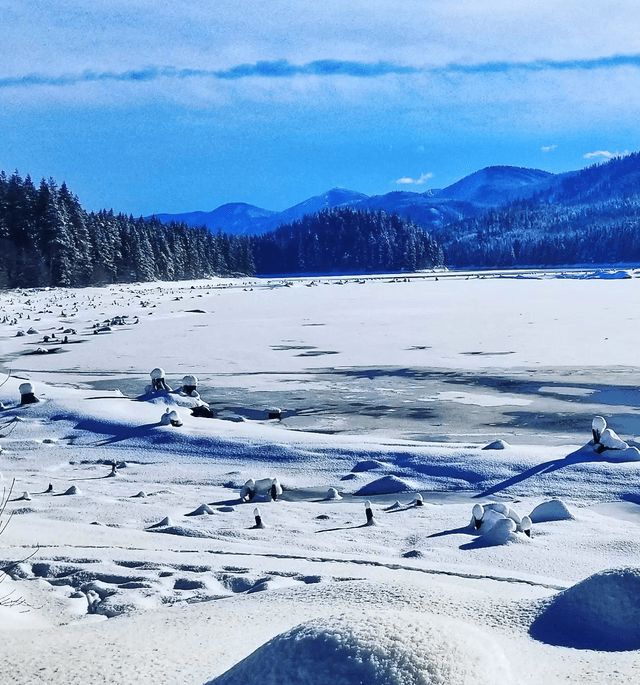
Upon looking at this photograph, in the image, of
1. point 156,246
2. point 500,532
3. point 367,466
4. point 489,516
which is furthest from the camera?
point 156,246

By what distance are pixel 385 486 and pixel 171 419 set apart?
4513 millimetres

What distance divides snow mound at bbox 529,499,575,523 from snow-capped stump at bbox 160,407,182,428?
647cm

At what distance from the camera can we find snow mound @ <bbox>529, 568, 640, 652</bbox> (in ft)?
12.4

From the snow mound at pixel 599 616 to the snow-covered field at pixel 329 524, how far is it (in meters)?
0.01

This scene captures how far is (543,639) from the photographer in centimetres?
387

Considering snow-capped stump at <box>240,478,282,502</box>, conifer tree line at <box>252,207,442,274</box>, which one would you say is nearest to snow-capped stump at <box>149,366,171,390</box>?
snow-capped stump at <box>240,478,282,502</box>

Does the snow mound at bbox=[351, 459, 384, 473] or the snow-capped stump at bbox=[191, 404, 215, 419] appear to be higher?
Answer: the snow-capped stump at bbox=[191, 404, 215, 419]

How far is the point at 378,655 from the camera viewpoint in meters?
2.74

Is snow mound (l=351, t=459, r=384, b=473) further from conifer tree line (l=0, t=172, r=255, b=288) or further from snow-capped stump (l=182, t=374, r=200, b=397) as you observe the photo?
conifer tree line (l=0, t=172, r=255, b=288)

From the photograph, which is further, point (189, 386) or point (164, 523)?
point (189, 386)

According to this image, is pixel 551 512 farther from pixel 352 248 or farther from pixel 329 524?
pixel 352 248

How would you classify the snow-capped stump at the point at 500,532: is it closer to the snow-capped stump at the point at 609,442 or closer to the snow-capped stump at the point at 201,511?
the snow-capped stump at the point at 201,511

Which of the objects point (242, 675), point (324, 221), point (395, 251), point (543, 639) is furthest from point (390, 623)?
point (324, 221)

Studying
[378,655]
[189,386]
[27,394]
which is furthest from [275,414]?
[378,655]
